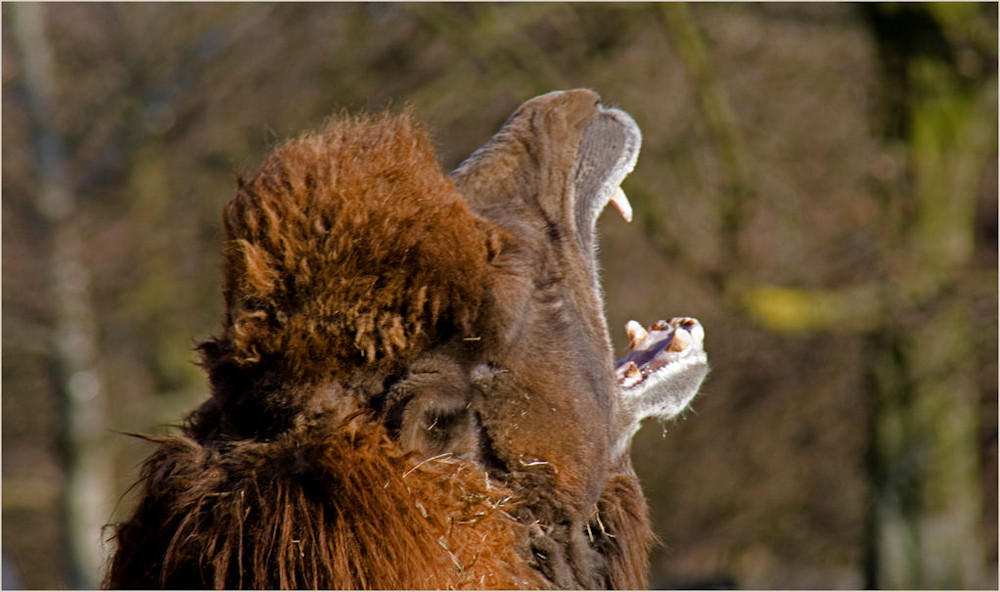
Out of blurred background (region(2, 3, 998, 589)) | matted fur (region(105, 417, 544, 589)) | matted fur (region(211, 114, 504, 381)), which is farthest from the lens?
blurred background (region(2, 3, 998, 589))

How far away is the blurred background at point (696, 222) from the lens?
9.20 meters

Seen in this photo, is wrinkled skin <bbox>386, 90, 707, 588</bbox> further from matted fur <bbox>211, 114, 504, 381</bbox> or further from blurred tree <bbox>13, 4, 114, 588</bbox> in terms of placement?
blurred tree <bbox>13, 4, 114, 588</bbox>

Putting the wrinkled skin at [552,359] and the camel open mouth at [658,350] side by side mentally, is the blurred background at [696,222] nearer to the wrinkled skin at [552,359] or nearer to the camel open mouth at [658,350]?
the camel open mouth at [658,350]

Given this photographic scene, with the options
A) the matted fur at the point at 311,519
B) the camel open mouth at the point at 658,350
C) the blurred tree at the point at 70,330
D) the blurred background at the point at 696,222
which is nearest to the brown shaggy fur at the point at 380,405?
the matted fur at the point at 311,519

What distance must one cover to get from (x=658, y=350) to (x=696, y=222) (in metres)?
9.46

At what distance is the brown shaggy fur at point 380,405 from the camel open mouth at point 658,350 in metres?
0.35

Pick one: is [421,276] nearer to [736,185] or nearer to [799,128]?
[736,185]

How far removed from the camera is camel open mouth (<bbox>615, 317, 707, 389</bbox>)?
3.39 m

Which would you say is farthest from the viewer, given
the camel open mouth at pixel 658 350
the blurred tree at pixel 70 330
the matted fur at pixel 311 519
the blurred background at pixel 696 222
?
the blurred tree at pixel 70 330

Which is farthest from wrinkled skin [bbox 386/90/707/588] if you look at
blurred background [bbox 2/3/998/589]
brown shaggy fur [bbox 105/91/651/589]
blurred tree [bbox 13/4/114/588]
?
blurred tree [bbox 13/4/114/588]

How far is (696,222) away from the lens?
41.8 ft

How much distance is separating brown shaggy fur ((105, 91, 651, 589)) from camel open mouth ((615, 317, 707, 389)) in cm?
35

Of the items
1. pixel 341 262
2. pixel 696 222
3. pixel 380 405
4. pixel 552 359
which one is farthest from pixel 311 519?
pixel 696 222

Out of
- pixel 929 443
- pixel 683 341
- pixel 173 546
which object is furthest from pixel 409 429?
pixel 929 443
